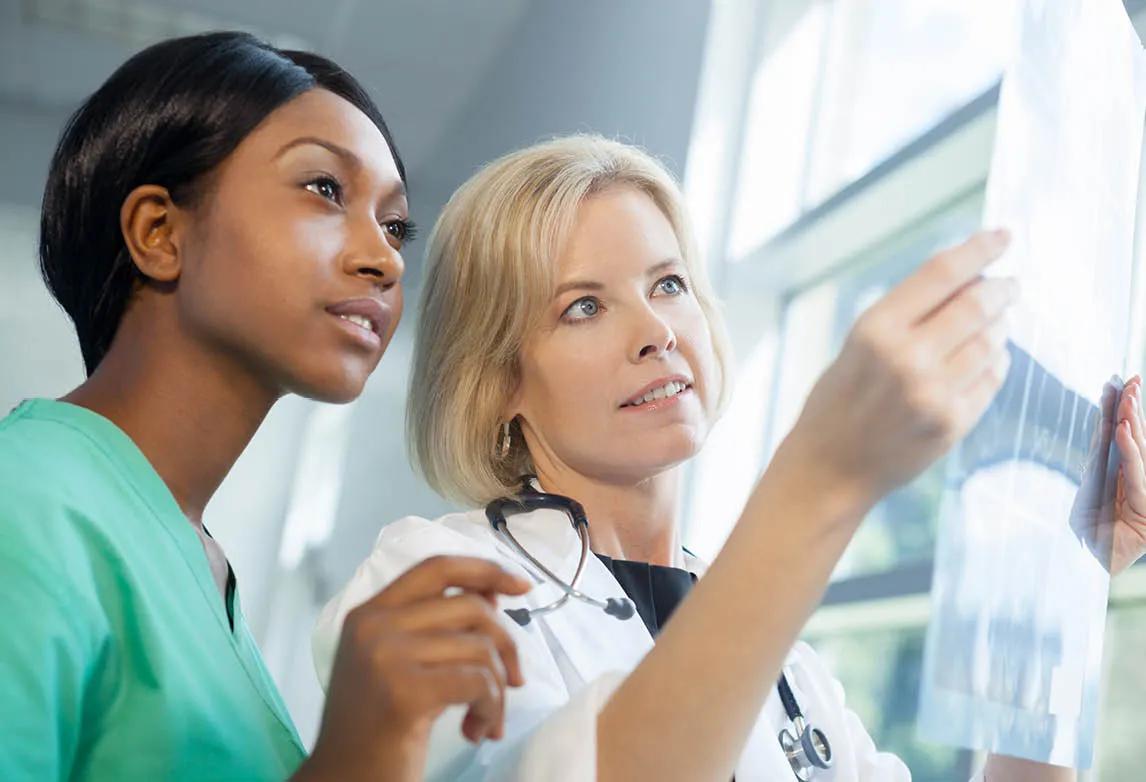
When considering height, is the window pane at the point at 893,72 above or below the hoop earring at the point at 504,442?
above

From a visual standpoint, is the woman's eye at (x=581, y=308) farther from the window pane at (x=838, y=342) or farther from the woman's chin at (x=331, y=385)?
the window pane at (x=838, y=342)

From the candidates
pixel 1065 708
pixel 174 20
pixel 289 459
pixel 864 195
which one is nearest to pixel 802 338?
pixel 864 195

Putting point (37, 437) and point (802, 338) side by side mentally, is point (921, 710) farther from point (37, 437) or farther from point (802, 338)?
point (802, 338)

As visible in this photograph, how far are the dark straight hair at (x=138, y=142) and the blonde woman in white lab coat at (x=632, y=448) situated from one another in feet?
0.92

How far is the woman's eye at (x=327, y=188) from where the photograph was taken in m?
0.93

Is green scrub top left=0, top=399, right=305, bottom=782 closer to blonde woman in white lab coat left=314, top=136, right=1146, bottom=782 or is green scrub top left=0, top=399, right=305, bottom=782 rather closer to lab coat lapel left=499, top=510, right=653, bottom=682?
blonde woman in white lab coat left=314, top=136, right=1146, bottom=782

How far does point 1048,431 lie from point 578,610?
393 mm

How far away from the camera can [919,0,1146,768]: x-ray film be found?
2.06ft

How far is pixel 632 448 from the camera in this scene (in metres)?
1.08

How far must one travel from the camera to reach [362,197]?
0.95m

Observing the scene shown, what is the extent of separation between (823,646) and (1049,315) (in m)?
1.57

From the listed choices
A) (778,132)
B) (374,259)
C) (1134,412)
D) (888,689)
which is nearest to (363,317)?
(374,259)

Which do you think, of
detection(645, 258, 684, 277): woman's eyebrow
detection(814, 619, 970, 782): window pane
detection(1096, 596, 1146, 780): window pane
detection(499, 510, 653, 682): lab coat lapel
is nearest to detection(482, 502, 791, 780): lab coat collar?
detection(499, 510, 653, 682): lab coat lapel

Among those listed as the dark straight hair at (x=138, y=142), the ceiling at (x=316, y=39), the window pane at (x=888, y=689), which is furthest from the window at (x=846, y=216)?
the dark straight hair at (x=138, y=142)
